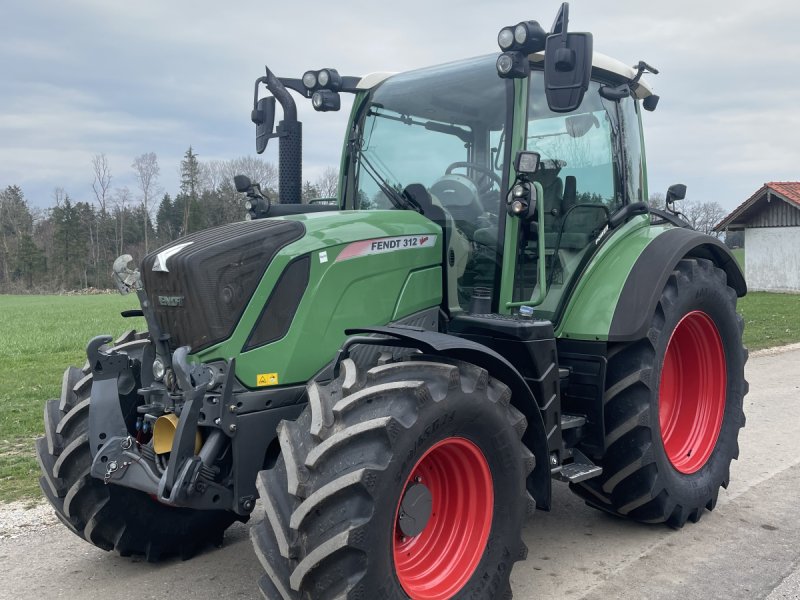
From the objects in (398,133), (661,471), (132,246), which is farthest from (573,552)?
(132,246)

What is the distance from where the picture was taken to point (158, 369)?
3.56 m

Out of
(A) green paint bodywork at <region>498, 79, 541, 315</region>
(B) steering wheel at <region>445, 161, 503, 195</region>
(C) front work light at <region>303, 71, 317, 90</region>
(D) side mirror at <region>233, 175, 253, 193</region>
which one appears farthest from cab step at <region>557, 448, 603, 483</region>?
(C) front work light at <region>303, 71, 317, 90</region>

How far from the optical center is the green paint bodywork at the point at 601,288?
4234 mm

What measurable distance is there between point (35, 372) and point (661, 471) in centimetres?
961

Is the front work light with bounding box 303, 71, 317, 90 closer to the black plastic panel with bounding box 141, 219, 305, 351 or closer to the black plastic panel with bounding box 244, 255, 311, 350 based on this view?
the black plastic panel with bounding box 141, 219, 305, 351

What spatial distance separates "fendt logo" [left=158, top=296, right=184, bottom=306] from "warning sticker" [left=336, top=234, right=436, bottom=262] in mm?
728

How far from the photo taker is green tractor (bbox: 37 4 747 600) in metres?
2.93

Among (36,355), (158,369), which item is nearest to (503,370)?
(158,369)

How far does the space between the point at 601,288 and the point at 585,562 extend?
1497 mm

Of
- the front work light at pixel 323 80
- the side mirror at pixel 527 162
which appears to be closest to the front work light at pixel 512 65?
the side mirror at pixel 527 162

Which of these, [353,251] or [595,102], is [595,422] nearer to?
[353,251]

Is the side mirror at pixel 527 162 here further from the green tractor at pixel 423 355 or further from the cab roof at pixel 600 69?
the cab roof at pixel 600 69

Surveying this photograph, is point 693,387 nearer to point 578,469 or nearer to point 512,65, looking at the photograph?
point 578,469

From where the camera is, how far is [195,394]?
3.15m
